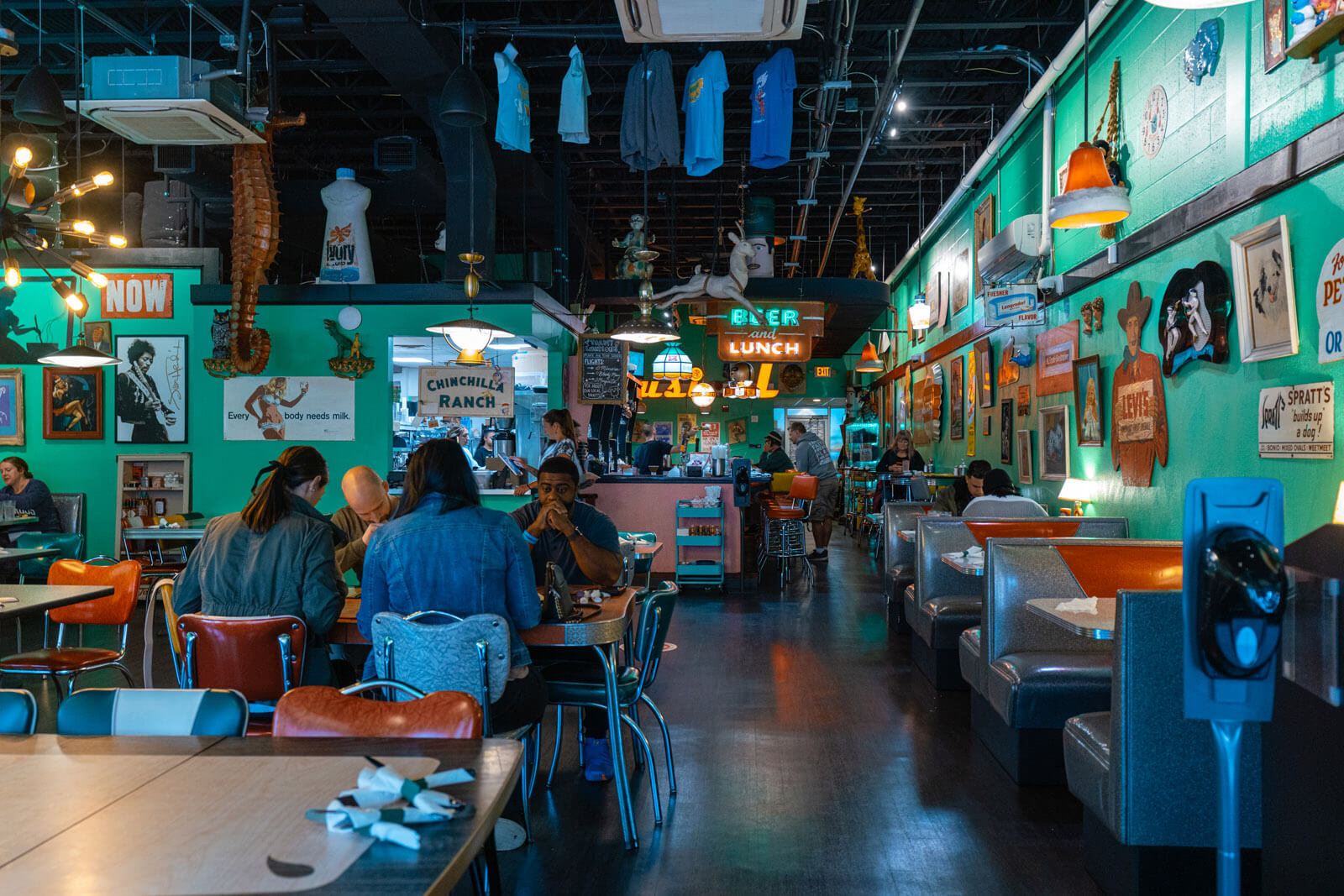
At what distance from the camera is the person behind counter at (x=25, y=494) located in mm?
8406

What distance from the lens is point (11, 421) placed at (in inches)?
371

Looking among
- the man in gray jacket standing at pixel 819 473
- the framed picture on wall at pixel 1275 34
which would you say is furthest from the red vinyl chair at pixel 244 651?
the man in gray jacket standing at pixel 819 473

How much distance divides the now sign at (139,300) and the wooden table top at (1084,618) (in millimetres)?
8729

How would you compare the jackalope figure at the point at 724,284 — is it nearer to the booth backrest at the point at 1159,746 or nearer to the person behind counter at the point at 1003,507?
the person behind counter at the point at 1003,507

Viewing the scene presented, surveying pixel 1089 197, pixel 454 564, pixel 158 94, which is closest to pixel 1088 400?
pixel 1089 197

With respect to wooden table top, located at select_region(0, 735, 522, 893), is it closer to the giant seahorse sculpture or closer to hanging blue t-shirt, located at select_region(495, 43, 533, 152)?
hanging blue t-shirt, located at select_region(495, 43, 533, 152)

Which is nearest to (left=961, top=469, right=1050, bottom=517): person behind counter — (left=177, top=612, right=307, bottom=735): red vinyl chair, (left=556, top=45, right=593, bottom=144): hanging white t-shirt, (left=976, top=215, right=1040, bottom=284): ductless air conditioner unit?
(left=976, top=215, right=1040, bottom=284): ductless air conditioner unit

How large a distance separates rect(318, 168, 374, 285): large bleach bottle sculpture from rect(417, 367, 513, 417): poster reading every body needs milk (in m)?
1.22

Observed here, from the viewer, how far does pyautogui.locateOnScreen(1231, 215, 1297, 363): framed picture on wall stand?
420 centimetres

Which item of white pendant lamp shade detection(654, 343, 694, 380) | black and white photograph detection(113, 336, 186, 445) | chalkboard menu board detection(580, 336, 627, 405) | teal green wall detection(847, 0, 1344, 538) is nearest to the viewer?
teal green wall detection(847, 0, 1344, 538)

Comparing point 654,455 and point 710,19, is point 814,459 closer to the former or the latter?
point 654,455

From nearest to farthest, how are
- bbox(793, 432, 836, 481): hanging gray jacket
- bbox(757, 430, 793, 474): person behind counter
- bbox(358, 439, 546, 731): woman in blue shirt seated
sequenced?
bbox(358, 439, 546, 731): woman in blue shirt seated < bbox(793, 432, 836, 481): hanging gray jacket < bbox(757, 430, 793, 474): person behind counter

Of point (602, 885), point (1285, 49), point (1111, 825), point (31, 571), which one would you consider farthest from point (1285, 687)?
point (31, 571)

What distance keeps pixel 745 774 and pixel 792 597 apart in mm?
5269
